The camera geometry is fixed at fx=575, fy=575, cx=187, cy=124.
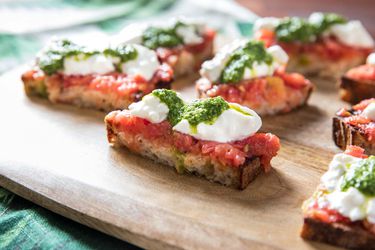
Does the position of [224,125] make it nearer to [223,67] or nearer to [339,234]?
[339,234]

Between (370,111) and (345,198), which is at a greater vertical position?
(345,198)

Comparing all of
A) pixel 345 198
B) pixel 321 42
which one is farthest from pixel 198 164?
pixel 321 42

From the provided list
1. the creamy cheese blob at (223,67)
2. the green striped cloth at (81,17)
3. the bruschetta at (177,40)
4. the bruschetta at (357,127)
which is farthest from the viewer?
the green striped cloth at (81,17)

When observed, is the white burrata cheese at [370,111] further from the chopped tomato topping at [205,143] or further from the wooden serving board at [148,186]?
the chopped tomato topping at [205,143]

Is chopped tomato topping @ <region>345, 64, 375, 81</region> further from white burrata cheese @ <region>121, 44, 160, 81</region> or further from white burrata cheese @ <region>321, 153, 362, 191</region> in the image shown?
white burrata cheese @ <region>321, 153, 362, 191</region>

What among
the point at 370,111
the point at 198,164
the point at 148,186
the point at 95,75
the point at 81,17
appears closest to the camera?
the point at 148,186

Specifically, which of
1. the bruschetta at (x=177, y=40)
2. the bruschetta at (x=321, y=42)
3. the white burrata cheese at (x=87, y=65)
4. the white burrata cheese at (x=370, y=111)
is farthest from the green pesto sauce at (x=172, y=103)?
the bruschetta at (x=321, y=42)
